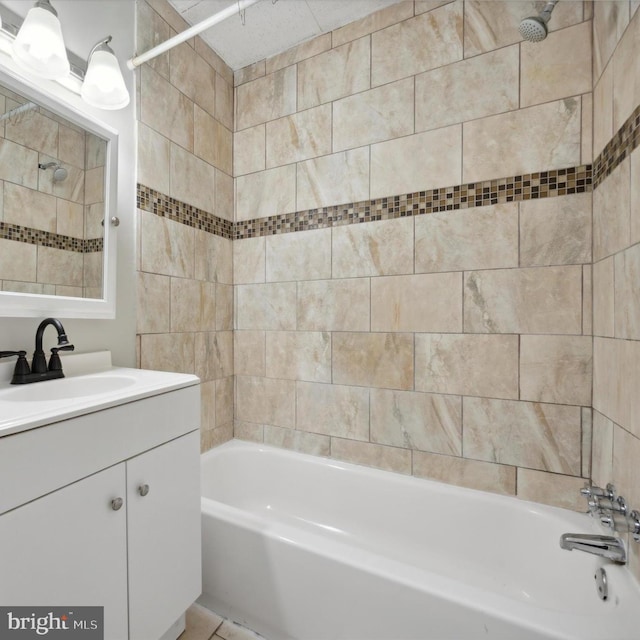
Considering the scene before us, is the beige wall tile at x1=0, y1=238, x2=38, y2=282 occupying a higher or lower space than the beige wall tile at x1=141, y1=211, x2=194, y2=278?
lower

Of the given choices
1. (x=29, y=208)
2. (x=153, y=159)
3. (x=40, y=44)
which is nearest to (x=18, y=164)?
(x=29, y=208)

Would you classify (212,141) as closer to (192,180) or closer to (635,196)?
(192,180)

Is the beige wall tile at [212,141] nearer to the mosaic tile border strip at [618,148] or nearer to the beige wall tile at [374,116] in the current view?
the beige wall tile at [374,116]

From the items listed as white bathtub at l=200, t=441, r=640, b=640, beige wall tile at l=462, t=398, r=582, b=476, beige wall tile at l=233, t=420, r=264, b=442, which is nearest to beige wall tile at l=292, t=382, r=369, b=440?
white bathtub at l=200, t=441, r=640, b=640

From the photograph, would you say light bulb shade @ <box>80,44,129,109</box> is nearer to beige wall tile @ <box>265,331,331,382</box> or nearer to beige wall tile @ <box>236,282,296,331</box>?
beige wall tile @ <box>236,282,296,331</box>

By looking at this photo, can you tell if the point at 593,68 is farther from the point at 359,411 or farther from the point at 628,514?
the point at 359,411

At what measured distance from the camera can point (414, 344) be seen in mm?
1763

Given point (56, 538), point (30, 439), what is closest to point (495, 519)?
point (56, 538)

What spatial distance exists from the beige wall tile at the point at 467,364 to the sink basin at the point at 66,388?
4.14 feet

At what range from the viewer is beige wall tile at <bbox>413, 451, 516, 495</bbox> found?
161 cm

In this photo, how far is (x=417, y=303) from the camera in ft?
5.74

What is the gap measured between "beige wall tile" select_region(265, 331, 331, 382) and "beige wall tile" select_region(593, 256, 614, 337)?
3.85ft

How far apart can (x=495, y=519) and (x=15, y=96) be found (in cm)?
242

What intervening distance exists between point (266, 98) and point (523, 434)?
2.25 metres
